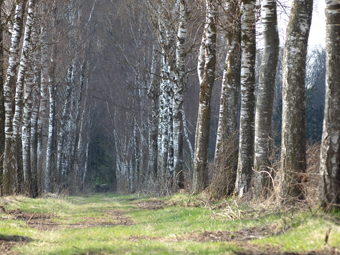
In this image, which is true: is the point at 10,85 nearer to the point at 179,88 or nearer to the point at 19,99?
the point at 19,99

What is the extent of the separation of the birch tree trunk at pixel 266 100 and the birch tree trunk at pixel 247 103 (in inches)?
45.7

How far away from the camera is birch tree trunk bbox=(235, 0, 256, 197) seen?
32.2 ft

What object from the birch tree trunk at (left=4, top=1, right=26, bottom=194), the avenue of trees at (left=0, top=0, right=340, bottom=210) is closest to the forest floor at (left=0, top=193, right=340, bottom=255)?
the avenue of trees at (left=0, top=0, right=340, bottom=210)

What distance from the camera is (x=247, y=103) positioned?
33.0 ft

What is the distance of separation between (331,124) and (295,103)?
51.8 inches

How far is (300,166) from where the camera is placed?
23.0 feet

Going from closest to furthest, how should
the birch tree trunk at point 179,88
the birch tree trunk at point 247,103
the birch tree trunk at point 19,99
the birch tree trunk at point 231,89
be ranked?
the birch tree trunk at point 247,103, the birch tree trunk at point 231,89, the birch tree trunk at point 19,99, the birch tree trunk at point 179,88

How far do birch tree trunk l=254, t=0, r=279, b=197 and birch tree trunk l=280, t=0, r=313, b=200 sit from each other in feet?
4.50

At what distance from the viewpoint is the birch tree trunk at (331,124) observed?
5.72m

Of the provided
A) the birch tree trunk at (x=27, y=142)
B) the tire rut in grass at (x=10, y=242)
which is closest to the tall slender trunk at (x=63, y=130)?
the birch tree trunk at (x=27, y=142)

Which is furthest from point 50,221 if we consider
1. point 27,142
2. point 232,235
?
point 27,142

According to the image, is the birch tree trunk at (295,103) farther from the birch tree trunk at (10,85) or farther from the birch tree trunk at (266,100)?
the birch tree trunk at (10,85)

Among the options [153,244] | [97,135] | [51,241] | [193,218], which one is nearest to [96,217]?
[193,218]

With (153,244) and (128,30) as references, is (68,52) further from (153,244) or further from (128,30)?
(153,244)
